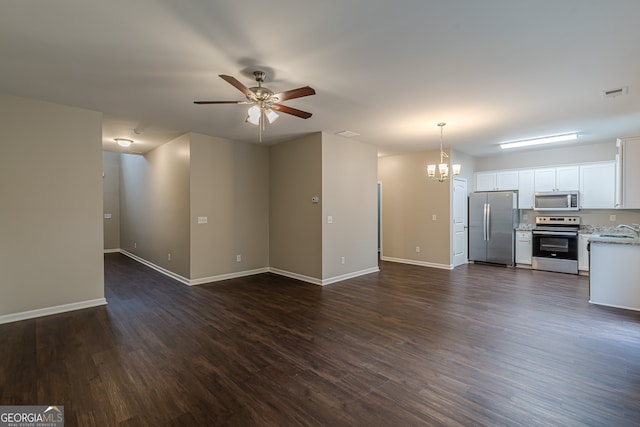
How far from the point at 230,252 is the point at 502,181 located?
6565 millimetres

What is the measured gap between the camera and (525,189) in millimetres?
6797

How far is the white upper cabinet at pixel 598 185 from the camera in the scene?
19.2ft

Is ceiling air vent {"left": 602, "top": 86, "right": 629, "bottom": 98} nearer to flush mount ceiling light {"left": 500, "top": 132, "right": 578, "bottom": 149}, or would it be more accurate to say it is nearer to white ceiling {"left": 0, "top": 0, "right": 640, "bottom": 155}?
white ceiling {"left": 0, "top": 0, "right": 640, "bottom": 155}

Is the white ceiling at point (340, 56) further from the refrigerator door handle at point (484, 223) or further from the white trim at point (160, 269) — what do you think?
the refrigerator door handle at point (484, 223)

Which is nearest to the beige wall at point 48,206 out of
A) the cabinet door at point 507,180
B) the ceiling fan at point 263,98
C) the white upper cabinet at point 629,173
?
the ceiling fan at point 263,98

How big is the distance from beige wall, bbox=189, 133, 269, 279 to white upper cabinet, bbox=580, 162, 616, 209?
6.72m

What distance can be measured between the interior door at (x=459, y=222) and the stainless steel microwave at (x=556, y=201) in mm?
1460

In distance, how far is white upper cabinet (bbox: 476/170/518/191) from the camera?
6.95 m

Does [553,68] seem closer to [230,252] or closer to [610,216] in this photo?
[610,216]

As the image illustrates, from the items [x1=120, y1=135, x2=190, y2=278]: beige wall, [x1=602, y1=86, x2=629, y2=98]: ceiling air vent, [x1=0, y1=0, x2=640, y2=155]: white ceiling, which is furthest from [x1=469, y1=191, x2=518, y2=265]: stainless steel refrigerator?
[x1=120, y1=135, x2=190, y2=278]: beige wall

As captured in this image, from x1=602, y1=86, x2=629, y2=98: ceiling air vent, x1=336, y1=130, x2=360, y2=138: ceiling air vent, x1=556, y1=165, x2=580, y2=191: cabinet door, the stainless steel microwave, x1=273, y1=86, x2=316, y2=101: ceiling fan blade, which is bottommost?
the stainless steel microwave

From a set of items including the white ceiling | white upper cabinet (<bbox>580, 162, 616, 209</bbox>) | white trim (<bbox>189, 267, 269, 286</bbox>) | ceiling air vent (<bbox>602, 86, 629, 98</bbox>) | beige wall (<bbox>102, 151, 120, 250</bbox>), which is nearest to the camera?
the white ceiling

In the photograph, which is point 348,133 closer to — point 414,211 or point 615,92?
point 414,211
